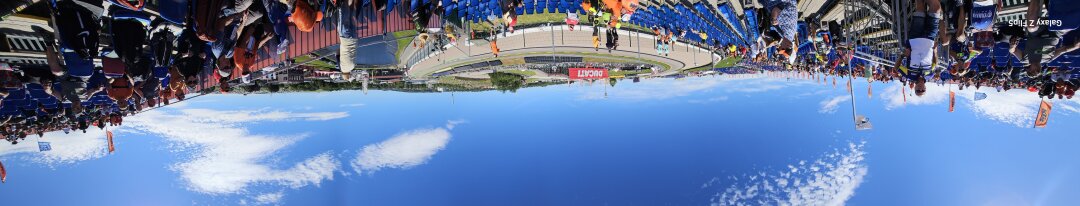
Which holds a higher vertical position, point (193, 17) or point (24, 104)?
point (193, 17)

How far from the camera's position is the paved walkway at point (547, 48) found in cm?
1852

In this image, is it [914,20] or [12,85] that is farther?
[12,85]

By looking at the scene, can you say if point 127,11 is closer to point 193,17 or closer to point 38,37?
point 193,17

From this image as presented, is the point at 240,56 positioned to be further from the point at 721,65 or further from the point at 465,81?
the point at 721,65

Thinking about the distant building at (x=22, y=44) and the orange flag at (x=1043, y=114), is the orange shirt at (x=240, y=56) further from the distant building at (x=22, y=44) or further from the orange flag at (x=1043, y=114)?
the orange flag at (x=1043, y=114)

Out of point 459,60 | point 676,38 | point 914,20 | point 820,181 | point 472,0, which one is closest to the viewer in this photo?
point 914,20

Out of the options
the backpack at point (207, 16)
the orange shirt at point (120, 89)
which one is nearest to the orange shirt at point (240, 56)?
the backpack at point (207, 16)

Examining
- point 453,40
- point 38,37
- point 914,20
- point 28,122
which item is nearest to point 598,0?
point 453,40

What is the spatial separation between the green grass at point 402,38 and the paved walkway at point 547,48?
617mm

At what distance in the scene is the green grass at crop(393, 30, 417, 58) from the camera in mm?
13469

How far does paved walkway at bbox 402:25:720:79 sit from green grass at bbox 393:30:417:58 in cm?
62

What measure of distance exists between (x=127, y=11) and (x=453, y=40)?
29.9ft

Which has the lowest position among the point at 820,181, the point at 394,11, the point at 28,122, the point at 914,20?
the point at 820,181

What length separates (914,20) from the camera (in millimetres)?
7242
